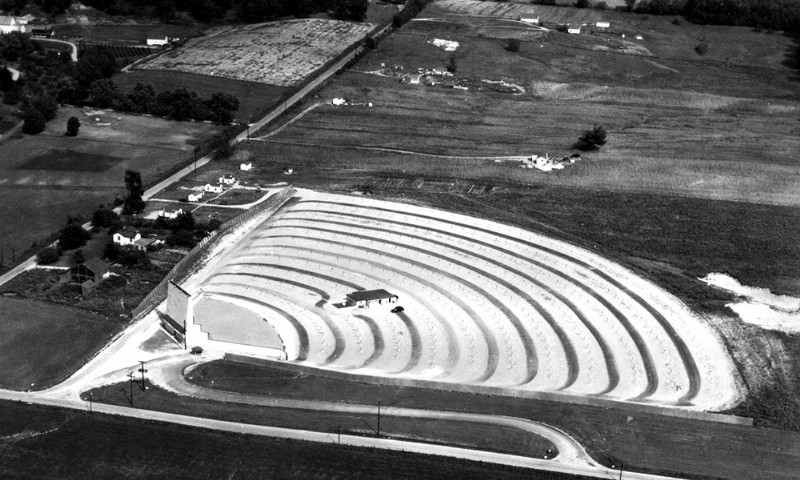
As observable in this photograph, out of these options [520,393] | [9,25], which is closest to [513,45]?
[9,25]

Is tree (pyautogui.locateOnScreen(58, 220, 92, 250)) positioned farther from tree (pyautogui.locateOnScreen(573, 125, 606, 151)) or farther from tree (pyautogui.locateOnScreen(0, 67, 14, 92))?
tree (pyautogui.locateOnScreen(573, 125, 606, 151))

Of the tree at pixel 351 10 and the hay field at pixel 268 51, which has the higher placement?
the tree at pixel 351 10

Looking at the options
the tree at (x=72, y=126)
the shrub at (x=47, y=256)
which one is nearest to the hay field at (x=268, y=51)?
the tree at (x=72, y=126)

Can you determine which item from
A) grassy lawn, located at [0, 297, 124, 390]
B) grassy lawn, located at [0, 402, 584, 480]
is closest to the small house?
grassy lawn, located at [0, 297, 124, 390]

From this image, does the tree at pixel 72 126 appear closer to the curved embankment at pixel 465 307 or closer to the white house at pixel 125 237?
the curved embankment at pixel 465 307

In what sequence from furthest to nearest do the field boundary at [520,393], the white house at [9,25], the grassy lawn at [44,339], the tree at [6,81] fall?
the white house at [9,25] < the tree at [6,81] < the grassy lawn at [44,339] < the field boundary at [520,393]

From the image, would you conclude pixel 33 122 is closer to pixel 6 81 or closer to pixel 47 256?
pixel 6 81
